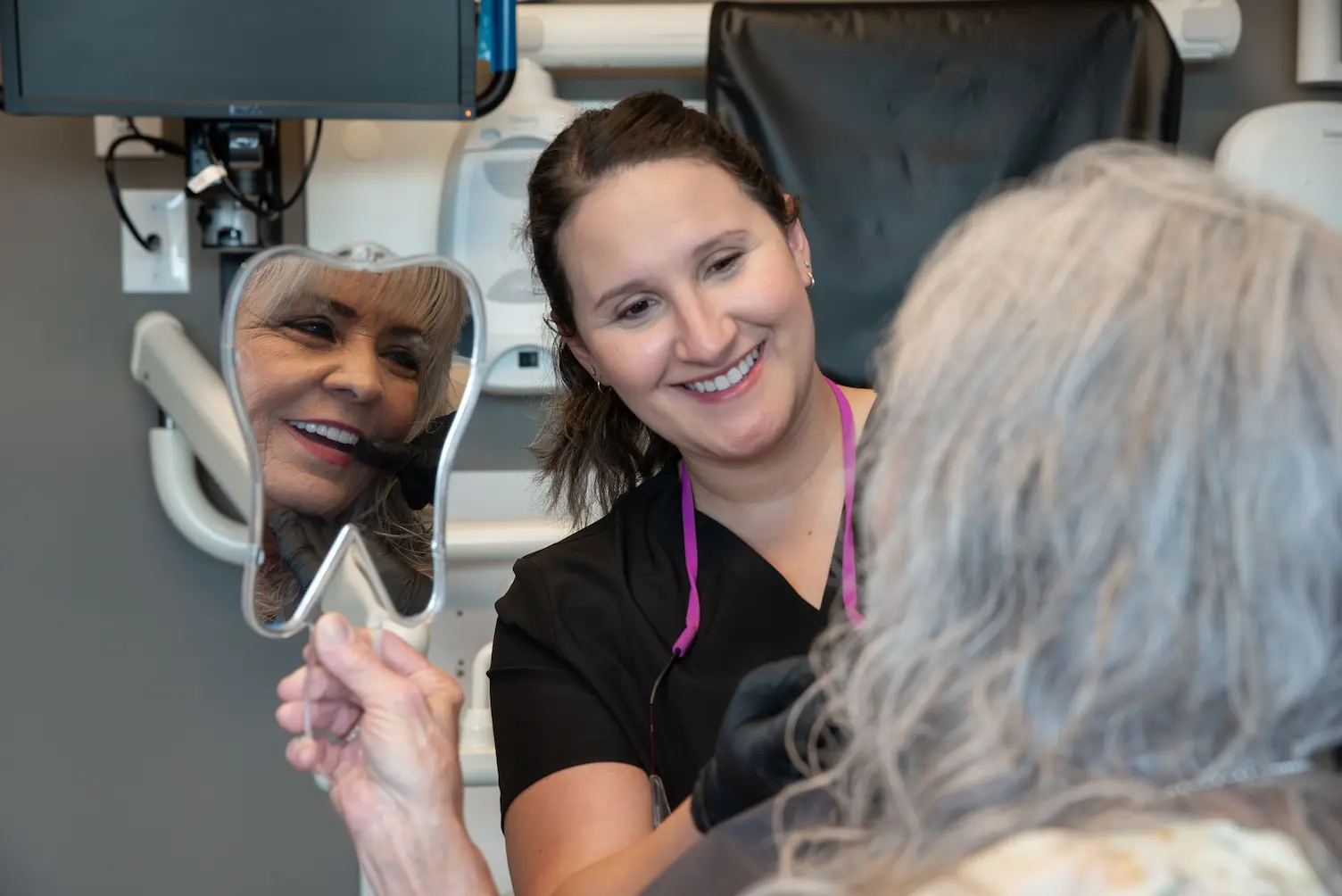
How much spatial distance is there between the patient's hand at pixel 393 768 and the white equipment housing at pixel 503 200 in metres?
1.04

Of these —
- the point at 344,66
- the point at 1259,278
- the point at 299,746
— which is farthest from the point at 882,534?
the point at 344,66

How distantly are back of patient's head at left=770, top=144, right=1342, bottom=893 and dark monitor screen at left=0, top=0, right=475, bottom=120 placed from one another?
1202 millimetres

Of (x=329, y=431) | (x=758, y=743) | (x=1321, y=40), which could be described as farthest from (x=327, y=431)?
(x=1321, y=40)

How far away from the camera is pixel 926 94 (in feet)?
5.83

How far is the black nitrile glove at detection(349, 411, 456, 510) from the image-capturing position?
87 cm

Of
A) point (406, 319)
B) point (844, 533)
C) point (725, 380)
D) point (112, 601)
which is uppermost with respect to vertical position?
point (406, 319)

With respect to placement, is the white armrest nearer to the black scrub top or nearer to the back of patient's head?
the black scrub top

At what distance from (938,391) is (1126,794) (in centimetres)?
19

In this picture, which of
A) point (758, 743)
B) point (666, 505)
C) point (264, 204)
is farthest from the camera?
point (264, 204)

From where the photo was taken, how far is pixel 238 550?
74.0 inches

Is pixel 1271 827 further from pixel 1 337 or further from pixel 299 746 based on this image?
pixel 1 337

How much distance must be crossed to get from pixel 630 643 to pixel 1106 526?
0.65 m

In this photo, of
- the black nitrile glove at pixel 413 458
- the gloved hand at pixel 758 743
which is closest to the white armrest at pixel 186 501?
the black nitrile glove at pixel 413 458

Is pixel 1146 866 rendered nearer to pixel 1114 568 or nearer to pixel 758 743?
pixel 1114 568
